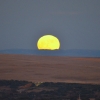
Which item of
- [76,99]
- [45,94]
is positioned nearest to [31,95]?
[45,94]

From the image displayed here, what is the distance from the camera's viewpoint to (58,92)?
92.9 ft

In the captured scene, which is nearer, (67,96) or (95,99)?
(95,99)

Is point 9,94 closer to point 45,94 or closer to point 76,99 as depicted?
point 45,94

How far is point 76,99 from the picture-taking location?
81.7ft

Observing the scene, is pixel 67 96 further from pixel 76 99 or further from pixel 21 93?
pixel 21 93

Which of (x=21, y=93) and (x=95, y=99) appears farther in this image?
(x=21, y=93)

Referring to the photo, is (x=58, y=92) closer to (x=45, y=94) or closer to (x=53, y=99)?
(x=45, y=94)

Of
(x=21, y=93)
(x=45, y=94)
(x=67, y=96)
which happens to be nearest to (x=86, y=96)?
(x=67, y=96)

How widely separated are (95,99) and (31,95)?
15.8ft

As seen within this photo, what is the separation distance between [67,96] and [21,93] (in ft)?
12.0

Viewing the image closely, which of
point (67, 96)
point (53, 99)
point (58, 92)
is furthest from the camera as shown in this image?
point (58, 92)

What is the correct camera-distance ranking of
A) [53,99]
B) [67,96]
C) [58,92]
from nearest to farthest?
[53,99]
[67,96]
[58,92]

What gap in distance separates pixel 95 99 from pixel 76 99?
1.33m

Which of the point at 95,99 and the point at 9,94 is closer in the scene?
the point at 95,99
